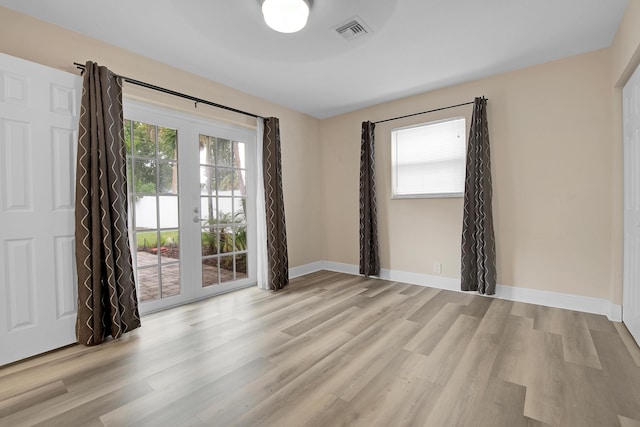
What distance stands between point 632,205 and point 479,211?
1.16m

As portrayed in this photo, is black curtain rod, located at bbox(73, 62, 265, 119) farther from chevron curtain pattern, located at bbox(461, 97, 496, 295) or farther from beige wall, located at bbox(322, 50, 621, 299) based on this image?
chevron curtain pattern, located at bbox(461, 97, 496, 295)

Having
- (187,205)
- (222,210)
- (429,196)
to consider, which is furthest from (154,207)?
(429,196)

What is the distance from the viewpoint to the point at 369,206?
4180 millimetres

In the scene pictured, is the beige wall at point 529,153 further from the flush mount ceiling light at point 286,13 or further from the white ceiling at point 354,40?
the flush mount ceiling light at point 286,13

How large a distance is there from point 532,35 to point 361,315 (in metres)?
2.92

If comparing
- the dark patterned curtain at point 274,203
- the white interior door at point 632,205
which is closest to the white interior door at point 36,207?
the dark patterned curtain at point 274,203

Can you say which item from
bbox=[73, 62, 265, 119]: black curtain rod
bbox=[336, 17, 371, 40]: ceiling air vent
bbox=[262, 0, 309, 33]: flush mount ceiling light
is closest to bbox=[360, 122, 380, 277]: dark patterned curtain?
bbox=[73, 62, 265, 119]: black curtain rod

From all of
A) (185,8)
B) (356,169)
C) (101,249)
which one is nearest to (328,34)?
(185,8)

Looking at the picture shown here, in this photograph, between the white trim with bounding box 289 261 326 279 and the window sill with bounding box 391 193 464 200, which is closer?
the window sill with bounding box 391 193 464 200

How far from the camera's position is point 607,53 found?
2.70 m

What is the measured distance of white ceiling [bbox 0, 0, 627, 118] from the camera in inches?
82.5

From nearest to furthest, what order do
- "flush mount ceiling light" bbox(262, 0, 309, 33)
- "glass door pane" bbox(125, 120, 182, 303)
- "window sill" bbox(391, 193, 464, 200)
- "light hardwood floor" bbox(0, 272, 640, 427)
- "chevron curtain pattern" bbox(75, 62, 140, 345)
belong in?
"light hardwood floor" bbox(0, 272, 640, 427)
"flush mount ceiling light" bbox(262, 0, 309, 33)
"chevron curtain pattern" bbox(75, 62, 140, 345)
"glass door pane" bbox(125, 120, 182, 303)
"window sill" bbox(391, 193, 464, 200)

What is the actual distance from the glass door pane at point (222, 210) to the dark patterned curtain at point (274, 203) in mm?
351

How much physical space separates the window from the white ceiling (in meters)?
0.58
